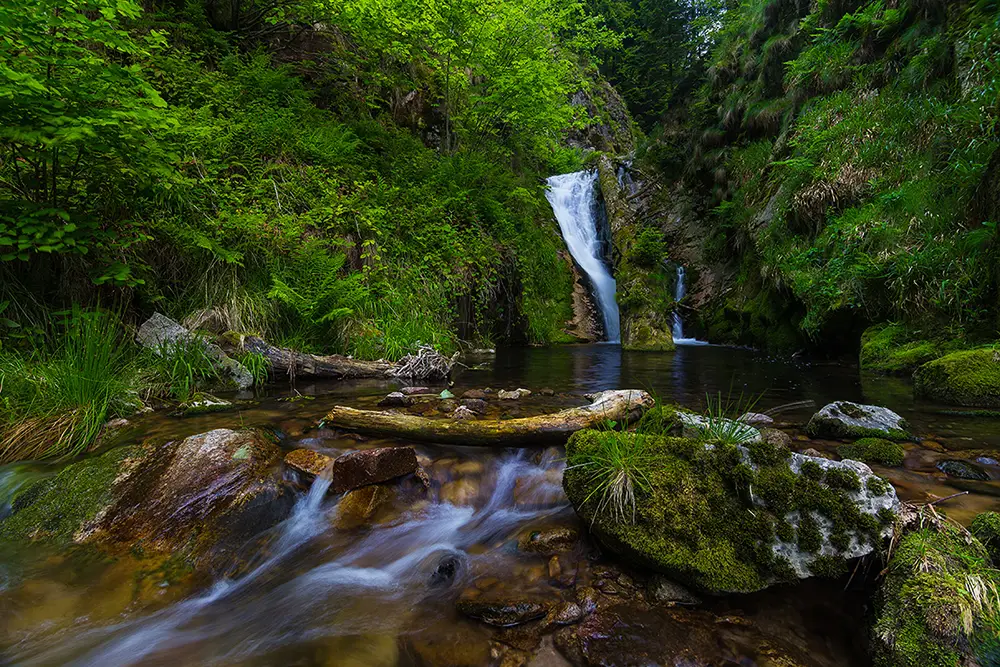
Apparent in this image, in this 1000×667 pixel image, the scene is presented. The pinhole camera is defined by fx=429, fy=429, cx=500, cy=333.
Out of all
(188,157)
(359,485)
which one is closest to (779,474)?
(359,485)

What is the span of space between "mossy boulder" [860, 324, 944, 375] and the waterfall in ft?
23.3

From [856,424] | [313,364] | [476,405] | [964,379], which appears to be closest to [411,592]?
[476,405]

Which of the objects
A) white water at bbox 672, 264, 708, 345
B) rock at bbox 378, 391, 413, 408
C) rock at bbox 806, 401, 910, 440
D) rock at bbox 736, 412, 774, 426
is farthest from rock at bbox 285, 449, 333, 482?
white water at bbox 672, 264, 708, 345

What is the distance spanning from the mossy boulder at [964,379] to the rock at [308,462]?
5797 mm

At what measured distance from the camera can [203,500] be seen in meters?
2.47

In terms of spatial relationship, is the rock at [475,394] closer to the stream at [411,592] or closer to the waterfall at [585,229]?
the stream at [411,592]

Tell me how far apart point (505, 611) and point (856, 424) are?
311 cm

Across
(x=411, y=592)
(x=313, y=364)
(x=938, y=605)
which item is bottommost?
(x=411, y=592)

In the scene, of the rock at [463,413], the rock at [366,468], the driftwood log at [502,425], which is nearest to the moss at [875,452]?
the driftwood log at [502,425]

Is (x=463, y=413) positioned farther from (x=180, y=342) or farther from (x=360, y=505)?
(x=180, y=342)

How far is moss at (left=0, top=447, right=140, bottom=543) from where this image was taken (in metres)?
2.30

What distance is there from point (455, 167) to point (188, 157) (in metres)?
5.19

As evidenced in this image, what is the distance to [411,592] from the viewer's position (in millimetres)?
2055

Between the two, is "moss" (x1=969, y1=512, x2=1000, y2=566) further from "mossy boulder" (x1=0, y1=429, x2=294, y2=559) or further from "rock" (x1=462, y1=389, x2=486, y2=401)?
"rock" (x1=462, y1=389, x2=486, y2=401)
